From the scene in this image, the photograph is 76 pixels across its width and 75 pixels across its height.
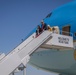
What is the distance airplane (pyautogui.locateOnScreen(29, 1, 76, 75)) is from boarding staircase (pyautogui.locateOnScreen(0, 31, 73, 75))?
54.0 inches

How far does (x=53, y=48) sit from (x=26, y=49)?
338 cm

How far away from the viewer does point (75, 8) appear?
13.9m

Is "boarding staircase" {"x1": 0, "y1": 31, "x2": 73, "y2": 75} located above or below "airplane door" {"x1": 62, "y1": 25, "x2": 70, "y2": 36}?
below

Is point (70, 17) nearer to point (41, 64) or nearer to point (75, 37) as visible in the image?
point (75, 37)

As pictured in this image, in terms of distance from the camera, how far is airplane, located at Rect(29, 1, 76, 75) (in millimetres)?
13014

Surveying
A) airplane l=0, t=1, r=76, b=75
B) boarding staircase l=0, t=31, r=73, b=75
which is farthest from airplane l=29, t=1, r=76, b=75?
boarding staircase l=0, t=31, r=73, b=75

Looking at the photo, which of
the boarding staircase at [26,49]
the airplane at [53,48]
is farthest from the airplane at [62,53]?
the boarding staircase at [26,49]

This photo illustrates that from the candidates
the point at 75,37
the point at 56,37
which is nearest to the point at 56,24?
the point at 75,37

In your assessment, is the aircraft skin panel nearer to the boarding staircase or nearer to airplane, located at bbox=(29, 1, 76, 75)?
airplane, located at bbox=(29, 1, 76, 75)

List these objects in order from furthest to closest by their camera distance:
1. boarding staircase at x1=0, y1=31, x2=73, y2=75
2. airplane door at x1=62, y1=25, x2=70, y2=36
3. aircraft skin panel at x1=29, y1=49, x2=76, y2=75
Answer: airplane door at x1=62, y1=25, x2=70, y2=36 < aircraft skin panel at x1=29, y1=49, x2=76, y2=75 < boarding staircase at x1=0, y1=31, x2=73, y2=75

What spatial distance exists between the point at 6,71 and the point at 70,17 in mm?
6221

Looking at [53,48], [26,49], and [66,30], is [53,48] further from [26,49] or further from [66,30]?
[26,49]

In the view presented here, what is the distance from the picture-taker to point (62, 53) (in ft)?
43.1

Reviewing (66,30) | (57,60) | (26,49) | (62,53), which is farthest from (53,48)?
(26,49)
